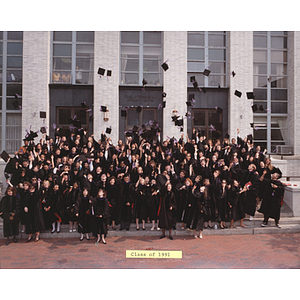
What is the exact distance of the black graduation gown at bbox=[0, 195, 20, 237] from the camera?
6.00 meters

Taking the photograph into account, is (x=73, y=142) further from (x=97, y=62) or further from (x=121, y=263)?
(x=121, y=263)

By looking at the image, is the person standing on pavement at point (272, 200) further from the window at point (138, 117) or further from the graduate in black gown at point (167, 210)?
the window at point (138, 117)

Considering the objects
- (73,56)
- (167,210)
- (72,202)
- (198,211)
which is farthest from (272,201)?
(73,56)

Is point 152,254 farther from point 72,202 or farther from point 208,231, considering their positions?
point 72,202

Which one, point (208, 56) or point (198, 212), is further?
point (208, 56)

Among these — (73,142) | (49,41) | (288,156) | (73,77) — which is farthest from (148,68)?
(288,156)

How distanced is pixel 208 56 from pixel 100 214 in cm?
875

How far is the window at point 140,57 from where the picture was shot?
11.5 meters

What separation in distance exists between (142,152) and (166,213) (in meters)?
2.37

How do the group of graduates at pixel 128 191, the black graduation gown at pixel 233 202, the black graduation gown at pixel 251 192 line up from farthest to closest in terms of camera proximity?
the black graduation gown at pixel 251 192, the black graduation gown at pixel 233 202, the group of graduates at pixel 128 191

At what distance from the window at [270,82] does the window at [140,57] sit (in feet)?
14.2

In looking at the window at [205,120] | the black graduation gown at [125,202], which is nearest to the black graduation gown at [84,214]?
the black graduation gown at [125,202]

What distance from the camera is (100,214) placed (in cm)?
606

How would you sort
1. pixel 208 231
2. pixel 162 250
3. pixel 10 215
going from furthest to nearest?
1. pixel 208 231
2. pixel 10 215
3. pixel 162 250
